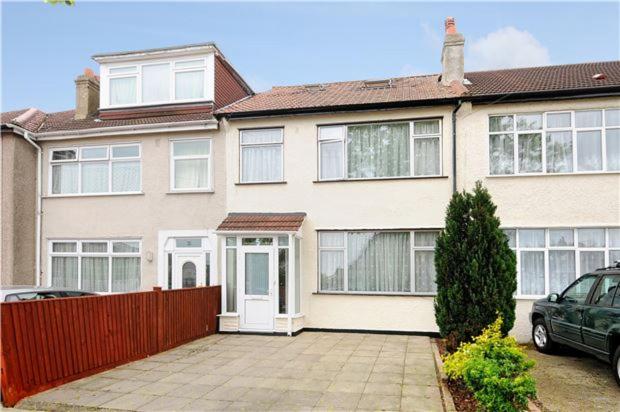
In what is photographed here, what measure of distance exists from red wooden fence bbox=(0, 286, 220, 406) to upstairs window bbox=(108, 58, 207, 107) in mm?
6844

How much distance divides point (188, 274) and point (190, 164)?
10.2 ft

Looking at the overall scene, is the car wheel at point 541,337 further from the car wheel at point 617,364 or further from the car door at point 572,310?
the car wheel at point 617,364

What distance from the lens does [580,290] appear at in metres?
9.41

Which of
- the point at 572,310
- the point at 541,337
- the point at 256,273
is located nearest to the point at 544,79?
the point at 541,337

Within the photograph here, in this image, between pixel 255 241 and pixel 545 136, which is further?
pixel 255 241

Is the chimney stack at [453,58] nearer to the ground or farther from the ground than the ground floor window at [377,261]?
farther from the ground

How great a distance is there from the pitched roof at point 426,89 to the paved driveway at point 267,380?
20.0 feet

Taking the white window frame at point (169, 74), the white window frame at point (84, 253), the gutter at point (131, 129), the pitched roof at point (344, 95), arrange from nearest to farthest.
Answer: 1. the pitched roof at point (344, 95)
2. the gutter at point (131, 129)
3. the white window frame at point (84, 253)
4. the white window frame at point (169, 74)

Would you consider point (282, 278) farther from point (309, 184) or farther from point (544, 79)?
point (544, 79)

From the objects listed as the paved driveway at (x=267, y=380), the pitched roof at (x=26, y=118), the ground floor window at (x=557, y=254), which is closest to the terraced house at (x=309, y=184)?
the ground floor window at (x=557, y=254)

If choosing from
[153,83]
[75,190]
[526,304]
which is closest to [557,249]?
[526,304]

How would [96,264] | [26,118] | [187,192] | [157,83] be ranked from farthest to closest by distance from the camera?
[26,118] < [157,83] < [96,264] < [187,192]

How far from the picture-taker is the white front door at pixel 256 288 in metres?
13.0

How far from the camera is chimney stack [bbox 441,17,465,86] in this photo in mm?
→ 13984
